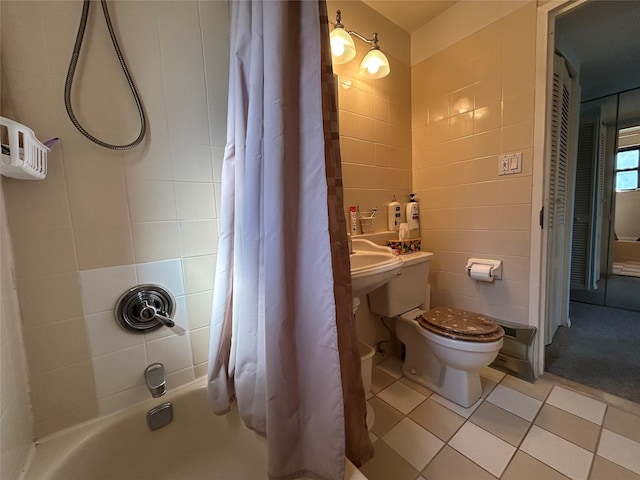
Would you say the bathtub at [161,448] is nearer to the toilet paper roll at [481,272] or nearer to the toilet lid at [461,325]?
the toilet lid at [461,325]

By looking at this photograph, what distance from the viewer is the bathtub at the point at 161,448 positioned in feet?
2.40

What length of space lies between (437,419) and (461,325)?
46 centimetres

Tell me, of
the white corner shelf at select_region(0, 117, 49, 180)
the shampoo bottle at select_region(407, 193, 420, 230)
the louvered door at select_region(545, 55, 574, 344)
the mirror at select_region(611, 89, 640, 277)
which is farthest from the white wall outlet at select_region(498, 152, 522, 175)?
the mirror at select_region(611, 89, 640, 277)

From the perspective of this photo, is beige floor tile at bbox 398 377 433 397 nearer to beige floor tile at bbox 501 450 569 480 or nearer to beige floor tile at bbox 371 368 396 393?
beige floor tile at bbox 371 368 396 393

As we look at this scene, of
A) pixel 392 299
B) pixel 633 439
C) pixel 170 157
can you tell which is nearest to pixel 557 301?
pixel 633 439

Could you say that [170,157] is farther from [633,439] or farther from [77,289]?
[633,439]

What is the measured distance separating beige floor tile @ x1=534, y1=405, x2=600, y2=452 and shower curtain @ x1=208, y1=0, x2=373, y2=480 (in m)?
1.04

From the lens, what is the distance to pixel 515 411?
1238 millimetres

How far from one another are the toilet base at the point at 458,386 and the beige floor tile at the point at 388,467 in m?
0.47

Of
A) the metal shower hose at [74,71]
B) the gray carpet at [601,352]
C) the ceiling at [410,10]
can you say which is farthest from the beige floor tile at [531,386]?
the ceiling at [410,10]

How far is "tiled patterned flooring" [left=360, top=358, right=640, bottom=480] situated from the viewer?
96cm

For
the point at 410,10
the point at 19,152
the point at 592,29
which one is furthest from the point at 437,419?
the point at 592,29

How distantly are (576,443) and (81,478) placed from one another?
1.80 metres

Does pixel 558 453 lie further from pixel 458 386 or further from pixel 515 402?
pixel 458 386
